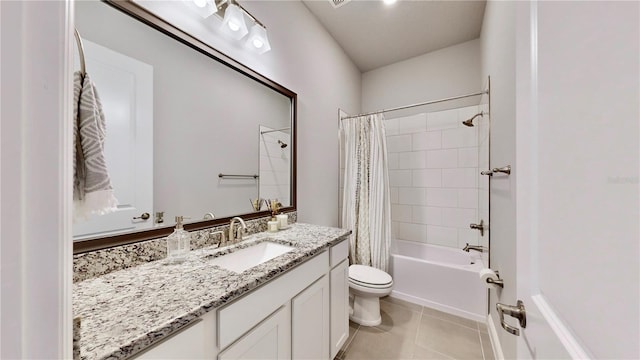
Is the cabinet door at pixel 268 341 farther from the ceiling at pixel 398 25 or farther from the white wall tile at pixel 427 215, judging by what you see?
the ceiling at pixel 398 25

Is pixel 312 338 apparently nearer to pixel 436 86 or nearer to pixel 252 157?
pixel 252 157

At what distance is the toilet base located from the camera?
6.01ft

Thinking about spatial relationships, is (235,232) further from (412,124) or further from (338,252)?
(412,124)

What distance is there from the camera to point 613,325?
28cm

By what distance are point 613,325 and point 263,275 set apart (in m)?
0.83

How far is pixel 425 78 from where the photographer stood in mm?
2584

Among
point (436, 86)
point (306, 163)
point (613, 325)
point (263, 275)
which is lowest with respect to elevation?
point (263, 275)

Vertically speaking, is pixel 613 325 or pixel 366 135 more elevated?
pixel 366 135

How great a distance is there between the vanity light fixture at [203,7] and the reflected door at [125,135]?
1.38 ft

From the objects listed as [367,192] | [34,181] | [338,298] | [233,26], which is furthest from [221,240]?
[367,192]

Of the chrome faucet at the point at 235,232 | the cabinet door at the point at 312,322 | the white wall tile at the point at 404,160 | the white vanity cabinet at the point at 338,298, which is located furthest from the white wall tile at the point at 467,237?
the chrome faucet at the point at 235,232

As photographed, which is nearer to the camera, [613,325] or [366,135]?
[613,325]

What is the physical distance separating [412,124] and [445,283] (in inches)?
69.4

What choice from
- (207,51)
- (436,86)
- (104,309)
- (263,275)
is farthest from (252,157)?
(436,86)
